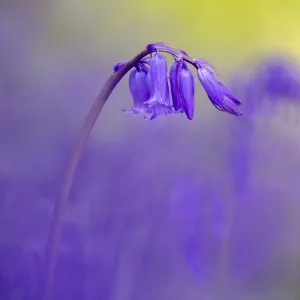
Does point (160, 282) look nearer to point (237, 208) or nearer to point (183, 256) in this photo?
point (183, 256)

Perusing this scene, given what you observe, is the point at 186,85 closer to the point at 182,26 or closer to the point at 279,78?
the point at 182,26

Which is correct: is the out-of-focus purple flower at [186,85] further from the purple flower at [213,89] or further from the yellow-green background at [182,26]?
the yellow-green background at [182,26]

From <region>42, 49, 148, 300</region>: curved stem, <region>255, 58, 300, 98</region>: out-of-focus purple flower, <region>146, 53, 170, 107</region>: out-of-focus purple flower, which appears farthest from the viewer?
<region>255, 58, 300, 98</region>: out-of-focus purple flower

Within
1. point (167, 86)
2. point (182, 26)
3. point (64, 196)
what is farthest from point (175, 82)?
point (64, 196)

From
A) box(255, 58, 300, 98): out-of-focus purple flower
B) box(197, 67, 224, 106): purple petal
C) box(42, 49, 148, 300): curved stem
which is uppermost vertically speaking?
box(255, 58, 300, 98): out-of-focus purple flower

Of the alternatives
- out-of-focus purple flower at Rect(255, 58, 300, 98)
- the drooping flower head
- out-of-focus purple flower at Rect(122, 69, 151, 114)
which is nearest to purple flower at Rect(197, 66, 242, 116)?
the drooping flower head

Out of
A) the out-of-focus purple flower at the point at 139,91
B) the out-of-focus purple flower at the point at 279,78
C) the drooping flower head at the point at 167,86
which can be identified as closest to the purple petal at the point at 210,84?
the drooping flower head at the point at 167,86

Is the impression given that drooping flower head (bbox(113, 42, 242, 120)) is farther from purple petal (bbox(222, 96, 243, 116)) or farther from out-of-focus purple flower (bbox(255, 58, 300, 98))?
out-of-focus purple flower (bbox(255, 58, 300, 98))
